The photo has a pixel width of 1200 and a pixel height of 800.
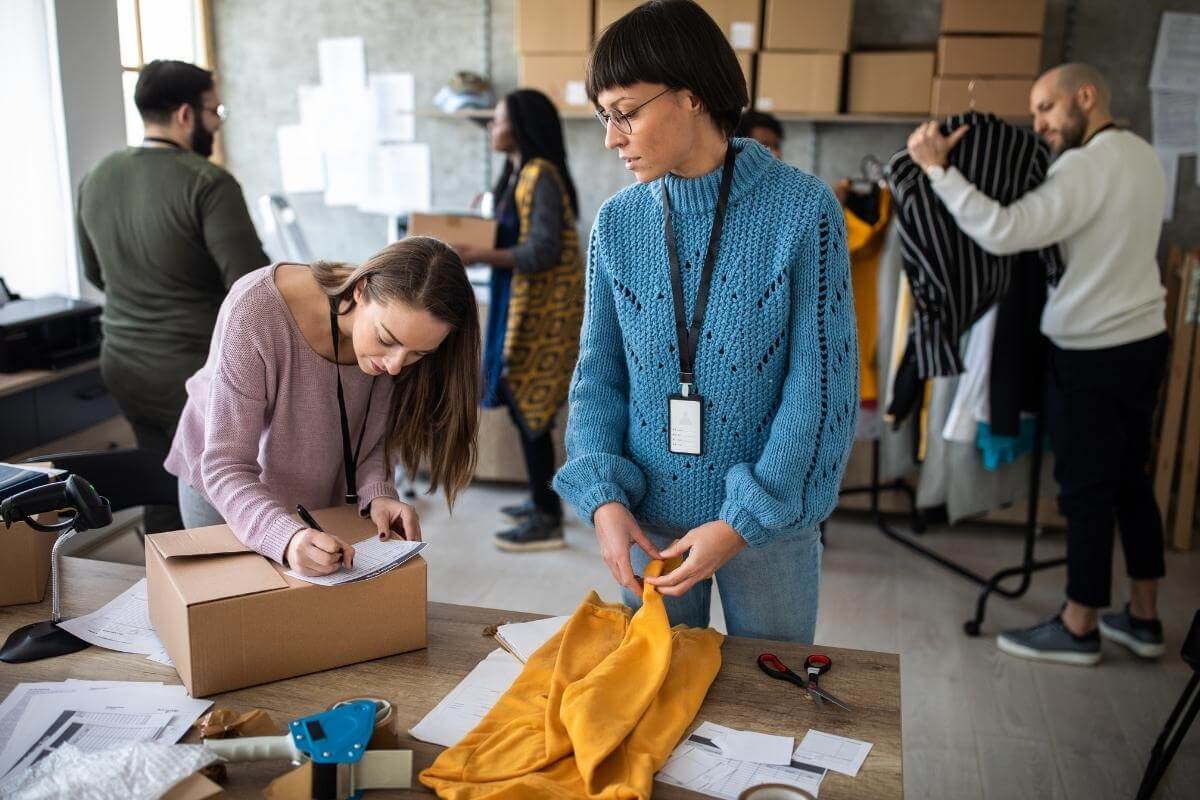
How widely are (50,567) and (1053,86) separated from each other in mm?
2539

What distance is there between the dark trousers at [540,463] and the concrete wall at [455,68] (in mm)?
1360

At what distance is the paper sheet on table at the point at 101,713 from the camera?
1165mm

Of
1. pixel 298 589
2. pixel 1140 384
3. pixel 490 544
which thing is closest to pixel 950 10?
pixel 1140 384

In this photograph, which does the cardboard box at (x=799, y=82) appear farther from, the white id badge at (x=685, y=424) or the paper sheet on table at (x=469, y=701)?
the paper sheet on table at (x=469, y=701)

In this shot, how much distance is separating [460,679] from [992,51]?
130 inches

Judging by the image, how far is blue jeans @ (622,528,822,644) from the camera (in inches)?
55.8

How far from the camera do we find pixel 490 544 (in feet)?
11.7

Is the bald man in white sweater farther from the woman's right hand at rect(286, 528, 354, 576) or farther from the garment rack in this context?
the woman's right hand at rect(286, 528, 354, 576)

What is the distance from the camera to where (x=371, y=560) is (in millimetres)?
1379

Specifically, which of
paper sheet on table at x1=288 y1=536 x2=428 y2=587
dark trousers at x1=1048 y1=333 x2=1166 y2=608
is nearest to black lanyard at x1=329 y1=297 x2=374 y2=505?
paper sheet on table at x1=288 y1=536 x2=428 y2=587

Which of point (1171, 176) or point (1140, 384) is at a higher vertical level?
point (1171, 176)

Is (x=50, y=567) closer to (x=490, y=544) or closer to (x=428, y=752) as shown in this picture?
(x=428, y=752)

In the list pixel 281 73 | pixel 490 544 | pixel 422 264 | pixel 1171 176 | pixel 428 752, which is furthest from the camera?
pixel 281 73

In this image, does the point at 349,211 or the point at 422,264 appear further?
the point at 349,211
